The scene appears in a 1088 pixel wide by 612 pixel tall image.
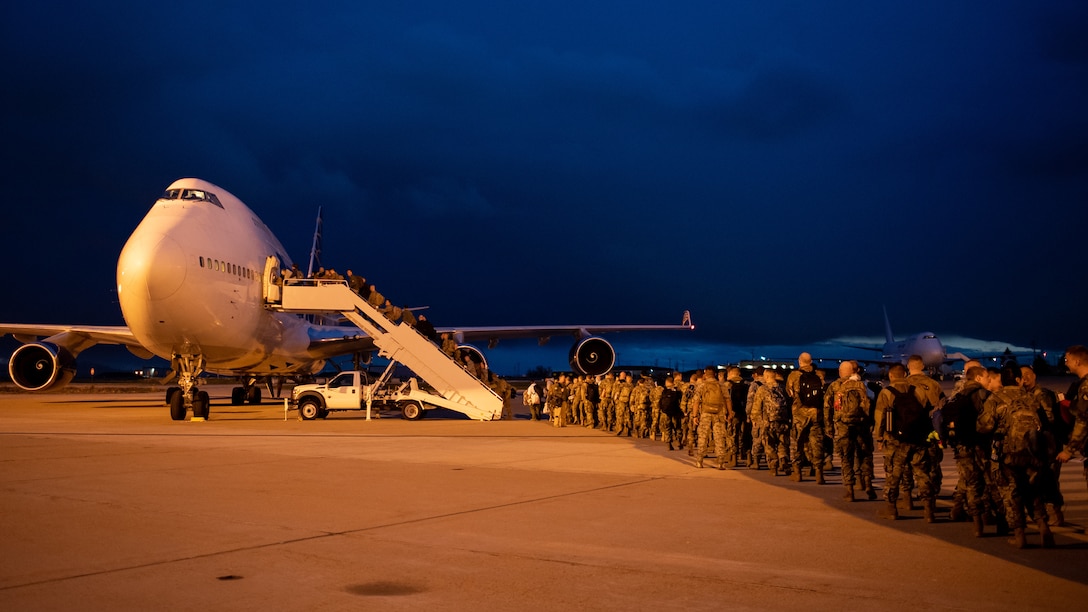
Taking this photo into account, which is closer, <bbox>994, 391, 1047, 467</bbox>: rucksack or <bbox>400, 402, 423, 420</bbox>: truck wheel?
<bbox>994, 391, 1047, 467</bbox>: rucksack

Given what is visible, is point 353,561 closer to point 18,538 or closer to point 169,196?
point 18,538

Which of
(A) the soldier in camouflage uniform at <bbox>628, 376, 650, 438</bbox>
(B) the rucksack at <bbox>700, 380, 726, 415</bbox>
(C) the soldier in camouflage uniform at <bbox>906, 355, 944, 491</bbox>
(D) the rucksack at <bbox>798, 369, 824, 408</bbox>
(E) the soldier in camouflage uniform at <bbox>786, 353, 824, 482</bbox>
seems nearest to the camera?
(C) the soldier in camouflage uniform at <bbox>906, 355, 944, 491</bbox>

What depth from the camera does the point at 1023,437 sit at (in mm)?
6980

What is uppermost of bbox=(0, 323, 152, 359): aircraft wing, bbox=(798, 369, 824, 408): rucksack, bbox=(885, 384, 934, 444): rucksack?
bbox=(0, 323, 152, 359): aircraft wing

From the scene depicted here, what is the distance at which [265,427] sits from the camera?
20500 millimetres

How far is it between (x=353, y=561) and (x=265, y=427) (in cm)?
1530

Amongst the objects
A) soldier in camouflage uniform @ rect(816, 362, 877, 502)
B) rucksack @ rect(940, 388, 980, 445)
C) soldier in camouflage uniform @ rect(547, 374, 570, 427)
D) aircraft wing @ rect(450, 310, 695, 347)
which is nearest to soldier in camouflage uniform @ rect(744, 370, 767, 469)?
soldier in camouflage uniform @ rect(816, 362, 877, 502)

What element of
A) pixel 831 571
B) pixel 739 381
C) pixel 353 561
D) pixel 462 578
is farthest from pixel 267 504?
pixel 739 381

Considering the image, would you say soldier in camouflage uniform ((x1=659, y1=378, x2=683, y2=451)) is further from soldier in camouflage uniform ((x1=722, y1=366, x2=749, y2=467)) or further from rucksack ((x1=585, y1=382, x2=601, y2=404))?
rucksack ((x1=585, y1=382, x2=601, y2=404))

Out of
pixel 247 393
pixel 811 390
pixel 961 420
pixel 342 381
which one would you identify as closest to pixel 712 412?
pixel 811 390

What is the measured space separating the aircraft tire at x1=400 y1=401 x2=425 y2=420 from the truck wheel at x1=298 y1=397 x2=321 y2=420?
2407 mm

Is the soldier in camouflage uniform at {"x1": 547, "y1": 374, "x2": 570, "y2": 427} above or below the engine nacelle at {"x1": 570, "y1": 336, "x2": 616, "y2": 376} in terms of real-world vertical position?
below

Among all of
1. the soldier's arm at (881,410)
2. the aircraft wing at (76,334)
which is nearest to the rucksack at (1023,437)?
the soldier's arm at (881,410)

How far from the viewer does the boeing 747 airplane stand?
66.2 ft
